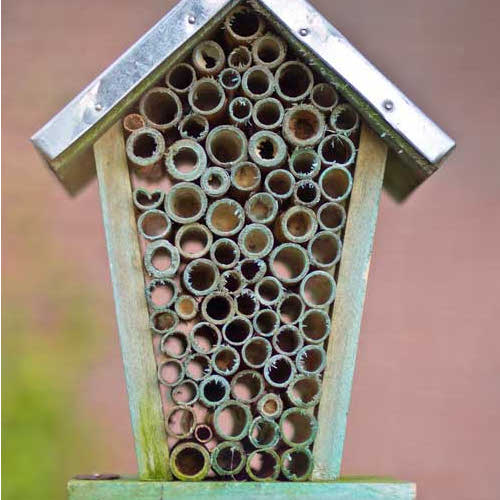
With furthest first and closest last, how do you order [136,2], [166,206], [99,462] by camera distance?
[136,2], [99,462], [166,206]

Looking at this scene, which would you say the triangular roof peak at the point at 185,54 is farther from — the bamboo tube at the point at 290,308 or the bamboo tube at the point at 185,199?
the bamboo tube at the point at 290,308

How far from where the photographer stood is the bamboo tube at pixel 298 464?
1.29 metres

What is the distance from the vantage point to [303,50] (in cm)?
132

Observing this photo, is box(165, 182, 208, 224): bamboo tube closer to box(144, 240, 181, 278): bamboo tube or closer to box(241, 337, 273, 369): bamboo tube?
box(144, 240, 181, 278): bamboo tube

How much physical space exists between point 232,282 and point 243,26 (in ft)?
1.08

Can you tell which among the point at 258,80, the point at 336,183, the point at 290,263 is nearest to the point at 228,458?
the point at 290,263

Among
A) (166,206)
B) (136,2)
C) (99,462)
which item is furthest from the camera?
(136,2)

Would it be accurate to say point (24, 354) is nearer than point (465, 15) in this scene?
Yes

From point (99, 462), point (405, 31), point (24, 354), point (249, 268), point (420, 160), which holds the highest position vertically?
point (405, 31)

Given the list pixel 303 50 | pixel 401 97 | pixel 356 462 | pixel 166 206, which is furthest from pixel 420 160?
pixel 356 462

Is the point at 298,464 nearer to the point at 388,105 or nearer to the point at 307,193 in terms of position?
the point at 307,193

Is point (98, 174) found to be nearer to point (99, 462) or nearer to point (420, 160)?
point (420, 160)

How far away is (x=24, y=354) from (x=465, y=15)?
1.15 m

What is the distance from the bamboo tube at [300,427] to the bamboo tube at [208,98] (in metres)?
0.38
